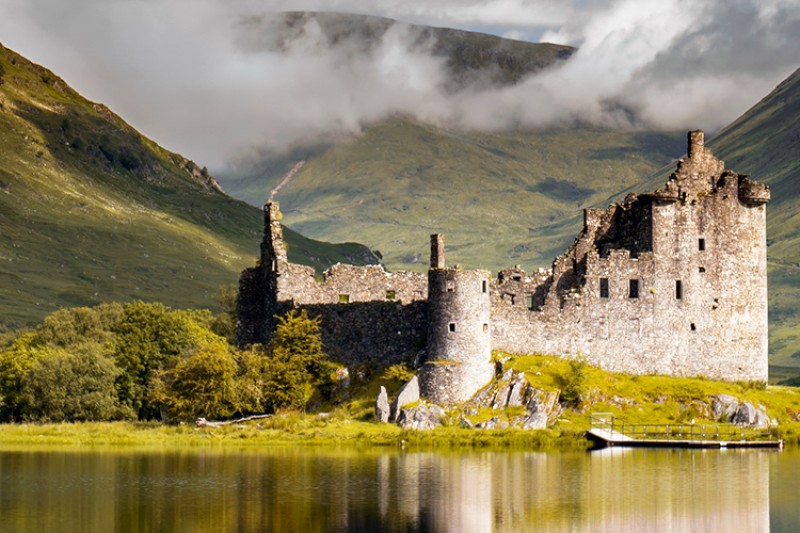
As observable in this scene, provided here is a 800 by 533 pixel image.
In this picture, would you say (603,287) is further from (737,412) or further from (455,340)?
(737,412)

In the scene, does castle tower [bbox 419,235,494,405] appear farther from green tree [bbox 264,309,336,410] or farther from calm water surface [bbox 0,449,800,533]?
green tree [bbox 264,309,336,410]

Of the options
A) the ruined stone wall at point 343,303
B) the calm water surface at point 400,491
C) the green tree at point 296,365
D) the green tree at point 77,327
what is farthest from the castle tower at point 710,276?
the green tree at point 77,327

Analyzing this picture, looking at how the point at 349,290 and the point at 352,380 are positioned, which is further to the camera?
the point at 349,290

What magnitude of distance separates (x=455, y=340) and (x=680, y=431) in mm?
12876

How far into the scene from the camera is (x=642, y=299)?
8406 cm

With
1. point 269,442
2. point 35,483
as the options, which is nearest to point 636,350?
point 269,442

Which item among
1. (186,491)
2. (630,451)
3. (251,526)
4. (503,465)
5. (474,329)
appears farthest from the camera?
(474,329)

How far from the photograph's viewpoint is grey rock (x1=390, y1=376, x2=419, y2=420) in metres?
78.2

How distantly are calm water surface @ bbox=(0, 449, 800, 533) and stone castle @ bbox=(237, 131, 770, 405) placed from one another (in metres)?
11.5

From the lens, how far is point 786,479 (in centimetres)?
6353

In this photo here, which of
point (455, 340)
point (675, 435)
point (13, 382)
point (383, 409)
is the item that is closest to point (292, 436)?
point (383, 409)

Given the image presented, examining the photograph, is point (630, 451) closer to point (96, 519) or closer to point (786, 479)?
point (786, 479)

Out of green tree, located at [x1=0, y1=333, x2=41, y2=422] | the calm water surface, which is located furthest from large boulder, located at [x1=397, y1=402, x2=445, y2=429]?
green tree, located at [x1=0, y1=333, x2=41, y2=422]

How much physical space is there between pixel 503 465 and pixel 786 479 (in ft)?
41.8
